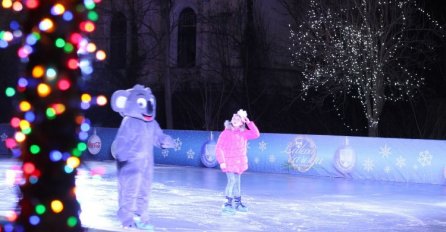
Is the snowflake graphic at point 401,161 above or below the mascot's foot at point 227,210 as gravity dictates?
above

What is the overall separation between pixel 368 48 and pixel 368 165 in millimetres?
7877

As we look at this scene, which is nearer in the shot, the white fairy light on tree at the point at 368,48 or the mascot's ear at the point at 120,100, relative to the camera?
the mascot's ear at the point at 120,100

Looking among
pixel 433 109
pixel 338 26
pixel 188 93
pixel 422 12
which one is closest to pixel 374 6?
pixel 338 26

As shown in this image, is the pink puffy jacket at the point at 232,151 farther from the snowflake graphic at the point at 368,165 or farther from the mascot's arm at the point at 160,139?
the snowflake graphic at the point at 368,165


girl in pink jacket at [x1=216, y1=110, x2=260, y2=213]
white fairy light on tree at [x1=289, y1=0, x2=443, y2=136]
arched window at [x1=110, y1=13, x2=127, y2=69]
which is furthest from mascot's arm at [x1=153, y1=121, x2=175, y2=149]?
arched window at [x1=110, y1=13, x2=127, y2=69]

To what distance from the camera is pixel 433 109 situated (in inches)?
1022

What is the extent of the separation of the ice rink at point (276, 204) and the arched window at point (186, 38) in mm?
16682

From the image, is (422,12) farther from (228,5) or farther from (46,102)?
(46,102)

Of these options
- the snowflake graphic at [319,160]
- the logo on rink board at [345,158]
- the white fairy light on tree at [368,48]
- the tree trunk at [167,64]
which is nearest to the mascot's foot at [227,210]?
the logo on rink board at [345,158]

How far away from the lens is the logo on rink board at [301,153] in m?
17.7

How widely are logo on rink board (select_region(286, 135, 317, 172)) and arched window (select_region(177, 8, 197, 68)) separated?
15.6 metres

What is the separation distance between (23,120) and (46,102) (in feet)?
0.52

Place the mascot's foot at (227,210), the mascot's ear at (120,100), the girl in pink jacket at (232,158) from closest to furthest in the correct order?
1. the mascot's ear at (120,100)
2. the mascot's foot at (227,210)
3. the girl in pink jacket at (232,158)

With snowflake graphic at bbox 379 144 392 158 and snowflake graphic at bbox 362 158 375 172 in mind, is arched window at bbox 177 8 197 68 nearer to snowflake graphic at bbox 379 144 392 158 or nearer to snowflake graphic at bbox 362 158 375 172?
snowflake graphic at bbox 362 158 375 172
